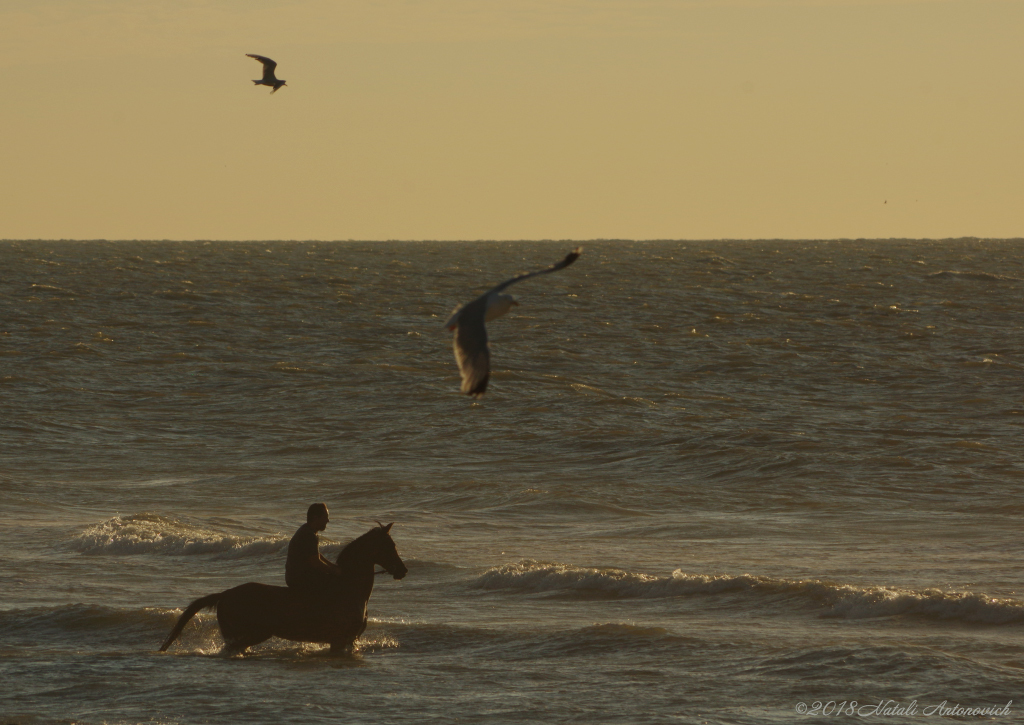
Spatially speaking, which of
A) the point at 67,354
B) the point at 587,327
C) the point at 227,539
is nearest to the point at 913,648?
the point at 227,539

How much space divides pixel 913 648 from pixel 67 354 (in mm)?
31519

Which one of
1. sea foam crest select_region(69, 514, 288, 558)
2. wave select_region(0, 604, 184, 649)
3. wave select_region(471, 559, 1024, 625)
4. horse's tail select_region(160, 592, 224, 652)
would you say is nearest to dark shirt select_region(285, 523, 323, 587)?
horse's tail select_region(160, 592, 224, 652)

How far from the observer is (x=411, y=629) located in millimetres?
13102

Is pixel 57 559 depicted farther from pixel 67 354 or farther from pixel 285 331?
pixel 285 331

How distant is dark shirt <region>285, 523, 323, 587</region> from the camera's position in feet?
39.9

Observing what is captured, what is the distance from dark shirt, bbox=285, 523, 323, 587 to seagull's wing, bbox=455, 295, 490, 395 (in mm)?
4842

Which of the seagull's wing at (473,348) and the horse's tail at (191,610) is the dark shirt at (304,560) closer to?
the horse's tail at (191,610)

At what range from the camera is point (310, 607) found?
12.2 metres

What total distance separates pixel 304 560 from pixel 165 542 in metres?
6.06

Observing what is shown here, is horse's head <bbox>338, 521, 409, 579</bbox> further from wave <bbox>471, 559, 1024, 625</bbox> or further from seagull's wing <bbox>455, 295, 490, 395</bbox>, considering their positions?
seagull's wing <bbox>455, 295, 490, 395</bbox>

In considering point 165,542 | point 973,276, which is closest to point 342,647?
point 165,542

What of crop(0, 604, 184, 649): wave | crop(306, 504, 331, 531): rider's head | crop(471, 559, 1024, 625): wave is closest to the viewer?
crop(306, 504, 331, 531): rider's head
